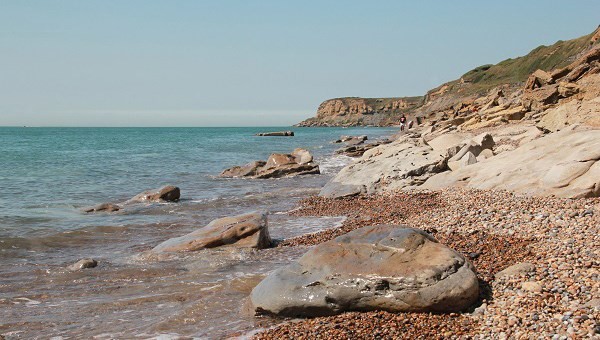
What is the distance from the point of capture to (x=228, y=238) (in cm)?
1348

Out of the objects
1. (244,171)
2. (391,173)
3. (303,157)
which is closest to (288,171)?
(244,171)

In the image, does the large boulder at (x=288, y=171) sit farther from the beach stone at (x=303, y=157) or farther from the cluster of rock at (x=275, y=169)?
the beach stone at (x=303, y=157)

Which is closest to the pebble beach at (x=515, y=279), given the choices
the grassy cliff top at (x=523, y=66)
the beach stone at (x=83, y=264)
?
the beach stone at (x=83, y=264)

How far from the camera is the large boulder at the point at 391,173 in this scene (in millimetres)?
20656

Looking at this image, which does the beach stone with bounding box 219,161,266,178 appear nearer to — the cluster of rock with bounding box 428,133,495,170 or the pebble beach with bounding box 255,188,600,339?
the cluster of rock with bounding box 428,133,495,170

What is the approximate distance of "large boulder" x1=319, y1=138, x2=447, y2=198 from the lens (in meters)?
20.7

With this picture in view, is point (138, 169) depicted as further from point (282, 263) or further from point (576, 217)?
point (576, 217)

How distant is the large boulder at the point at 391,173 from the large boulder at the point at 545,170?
1412mm

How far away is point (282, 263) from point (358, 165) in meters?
12.8

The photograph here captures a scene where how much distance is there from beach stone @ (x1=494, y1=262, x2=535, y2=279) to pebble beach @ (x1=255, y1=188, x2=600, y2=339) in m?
0.02

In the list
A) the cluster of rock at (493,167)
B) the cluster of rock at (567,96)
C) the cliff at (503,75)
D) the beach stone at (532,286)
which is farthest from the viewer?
the cliff at (503,75)

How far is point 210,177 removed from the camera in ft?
111

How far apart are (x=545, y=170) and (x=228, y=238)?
344 inches

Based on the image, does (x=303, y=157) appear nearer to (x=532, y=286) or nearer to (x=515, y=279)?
(x=515, y=279)
